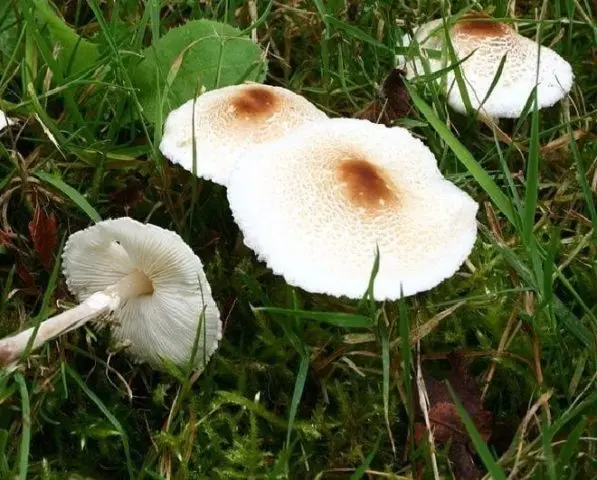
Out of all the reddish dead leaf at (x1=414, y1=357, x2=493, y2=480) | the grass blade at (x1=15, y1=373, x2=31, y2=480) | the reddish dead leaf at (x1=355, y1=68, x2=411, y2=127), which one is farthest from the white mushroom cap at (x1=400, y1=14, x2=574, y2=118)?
the grass blade at (x1=15, y1=373, x2=31, y2=480)

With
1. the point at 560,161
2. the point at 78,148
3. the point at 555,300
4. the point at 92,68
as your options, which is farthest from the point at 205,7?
the point at 555,300

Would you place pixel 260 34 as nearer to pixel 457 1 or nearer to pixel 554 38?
pixel 457 1

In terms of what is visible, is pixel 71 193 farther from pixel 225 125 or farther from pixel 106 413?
pixel 106 413

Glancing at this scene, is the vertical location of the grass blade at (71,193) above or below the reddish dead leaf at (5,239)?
above

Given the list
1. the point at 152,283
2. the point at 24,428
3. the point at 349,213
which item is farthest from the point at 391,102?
the point at 24,428

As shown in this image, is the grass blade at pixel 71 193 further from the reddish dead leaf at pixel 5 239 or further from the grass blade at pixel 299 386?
the grass blade at pixel 299 386

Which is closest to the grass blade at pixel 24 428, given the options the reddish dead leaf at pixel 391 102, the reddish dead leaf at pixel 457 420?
the reddish dead leaf at pixel 457 420

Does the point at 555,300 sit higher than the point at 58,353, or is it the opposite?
the point at 555,300
